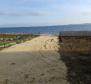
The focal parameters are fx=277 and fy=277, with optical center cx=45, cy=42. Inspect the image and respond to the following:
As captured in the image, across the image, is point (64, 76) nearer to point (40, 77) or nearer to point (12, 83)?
point (40, 77)

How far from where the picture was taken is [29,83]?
10828mm

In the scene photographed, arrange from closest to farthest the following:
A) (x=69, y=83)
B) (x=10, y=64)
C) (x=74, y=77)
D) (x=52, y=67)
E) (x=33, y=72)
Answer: (x=69, y=83) < (x=74, y=77) < (x=33, y=72) < (x=52, y=67) < (x=10, y=64)

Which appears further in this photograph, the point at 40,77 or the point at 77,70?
the point at 77,70

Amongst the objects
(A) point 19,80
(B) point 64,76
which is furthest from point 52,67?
(A) point 19,80

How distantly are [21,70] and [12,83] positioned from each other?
285 cm

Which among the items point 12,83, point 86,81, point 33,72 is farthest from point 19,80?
point 86,81

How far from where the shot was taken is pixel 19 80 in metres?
11.4

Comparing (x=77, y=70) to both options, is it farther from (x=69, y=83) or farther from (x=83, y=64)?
(x=69, y=83)

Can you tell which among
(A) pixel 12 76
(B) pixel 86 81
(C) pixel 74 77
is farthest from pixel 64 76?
(A) pixel 12 76

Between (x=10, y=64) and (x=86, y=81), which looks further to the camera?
(x=10, y=64)

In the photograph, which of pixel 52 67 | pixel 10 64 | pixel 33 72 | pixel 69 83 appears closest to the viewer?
pixel 69 83

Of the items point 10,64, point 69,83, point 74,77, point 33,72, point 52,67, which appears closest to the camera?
point 69,83

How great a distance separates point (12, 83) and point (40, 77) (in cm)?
149

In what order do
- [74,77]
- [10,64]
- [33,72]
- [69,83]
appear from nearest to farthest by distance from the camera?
1. [69,83]
2. [74,77]
3. [33,72]
4. [10,64]
